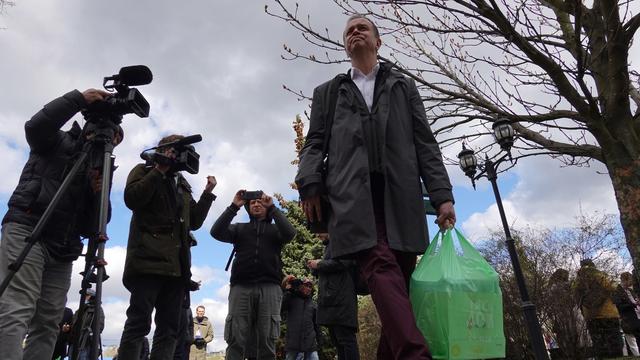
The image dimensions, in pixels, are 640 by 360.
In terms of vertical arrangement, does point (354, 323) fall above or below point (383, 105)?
below

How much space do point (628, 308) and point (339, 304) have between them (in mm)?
7181

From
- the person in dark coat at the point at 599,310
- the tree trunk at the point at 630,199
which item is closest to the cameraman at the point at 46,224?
the tree trunk at the point at 630,199

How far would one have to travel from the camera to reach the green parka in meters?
3.33

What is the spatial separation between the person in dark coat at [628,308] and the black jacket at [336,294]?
655 cm

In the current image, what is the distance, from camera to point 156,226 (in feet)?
11.6

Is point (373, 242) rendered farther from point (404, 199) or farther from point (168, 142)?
point (168, 142)

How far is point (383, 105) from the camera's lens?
2576 mm

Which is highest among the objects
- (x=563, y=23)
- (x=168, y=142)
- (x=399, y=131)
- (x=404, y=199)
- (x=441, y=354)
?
(x=563, y=23)

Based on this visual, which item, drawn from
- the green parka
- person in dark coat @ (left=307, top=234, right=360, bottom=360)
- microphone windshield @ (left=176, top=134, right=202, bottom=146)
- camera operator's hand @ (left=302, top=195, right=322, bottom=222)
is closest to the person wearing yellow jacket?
person in dark coat @ (left=307, top=234, right=360, bottom=360)

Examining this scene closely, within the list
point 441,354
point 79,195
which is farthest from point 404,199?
point 79,195

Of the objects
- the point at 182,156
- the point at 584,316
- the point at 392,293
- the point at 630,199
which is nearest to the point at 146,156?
the point at 182,156

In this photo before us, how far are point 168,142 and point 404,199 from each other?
234 centimetres

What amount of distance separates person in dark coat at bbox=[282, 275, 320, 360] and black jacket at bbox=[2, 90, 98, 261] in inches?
163

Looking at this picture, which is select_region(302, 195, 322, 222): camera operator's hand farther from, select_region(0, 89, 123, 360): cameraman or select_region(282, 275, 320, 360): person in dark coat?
select_region(282, 275, 320, 360): person in dark coat
